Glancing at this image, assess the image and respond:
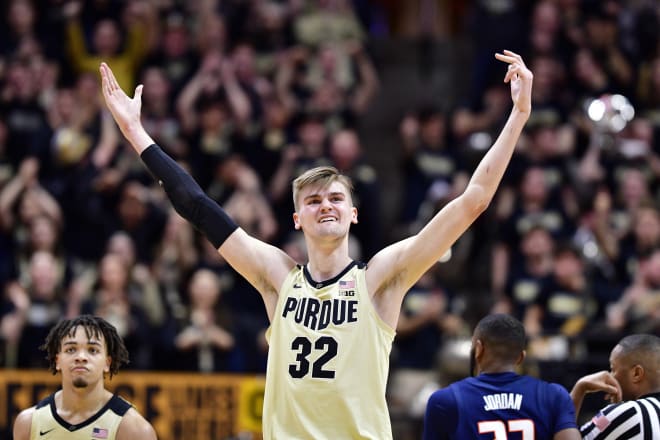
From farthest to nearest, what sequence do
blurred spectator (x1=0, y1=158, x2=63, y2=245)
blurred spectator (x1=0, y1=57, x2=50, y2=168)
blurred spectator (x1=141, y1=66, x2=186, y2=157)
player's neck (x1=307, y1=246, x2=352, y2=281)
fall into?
blurred spectator (x1=141, y1=66, x2=186, y2=157) < blurred spectator (x1=0, y1=57, x2=50, y2=168) < blurred spectator (x1=0, y1=158, x2=63, y2=245) < player's neck (x1=307, y1=246, x2=352, y2=281)

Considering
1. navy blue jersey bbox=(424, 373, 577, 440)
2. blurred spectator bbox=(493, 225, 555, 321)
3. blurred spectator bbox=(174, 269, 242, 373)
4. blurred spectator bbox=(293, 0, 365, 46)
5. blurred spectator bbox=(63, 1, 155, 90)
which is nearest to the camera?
navy blue jersey bbox=(424, 373, 577, 440)

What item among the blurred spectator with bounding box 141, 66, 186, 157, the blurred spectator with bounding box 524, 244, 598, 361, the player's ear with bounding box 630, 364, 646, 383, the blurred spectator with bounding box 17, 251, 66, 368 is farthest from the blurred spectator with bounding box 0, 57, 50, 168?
the player's ear with bounding box 630, 364, 646, 383

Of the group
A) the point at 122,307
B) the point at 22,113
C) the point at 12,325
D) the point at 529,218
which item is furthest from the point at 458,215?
the point at 22,113

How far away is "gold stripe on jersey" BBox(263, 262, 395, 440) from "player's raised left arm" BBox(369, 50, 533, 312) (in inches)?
7.7

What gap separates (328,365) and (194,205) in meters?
1.13

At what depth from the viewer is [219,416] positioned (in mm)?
12109

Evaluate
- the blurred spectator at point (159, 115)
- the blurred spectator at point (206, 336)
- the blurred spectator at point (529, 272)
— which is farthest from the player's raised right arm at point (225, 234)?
the blurred spectator at point (159, 115)

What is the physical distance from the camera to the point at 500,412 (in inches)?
251

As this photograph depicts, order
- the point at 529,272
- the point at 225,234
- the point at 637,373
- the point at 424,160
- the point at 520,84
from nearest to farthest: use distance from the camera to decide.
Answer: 1. the point at 520,84
2. the point at 225,234
3. the point at 637,373
4. the point at 529,272
5. the point at 424,160

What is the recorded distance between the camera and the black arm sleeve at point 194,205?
6289 millimetres

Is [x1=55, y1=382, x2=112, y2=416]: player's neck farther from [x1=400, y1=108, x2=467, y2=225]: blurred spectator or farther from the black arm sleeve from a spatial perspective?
[x1=400, y1=108, x2=467, y2=225]: blurred spectator

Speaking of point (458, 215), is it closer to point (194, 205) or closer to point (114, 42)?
point (194, 205)

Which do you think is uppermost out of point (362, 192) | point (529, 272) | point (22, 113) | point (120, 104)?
point (22, 113)

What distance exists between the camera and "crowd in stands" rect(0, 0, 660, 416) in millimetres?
12891
